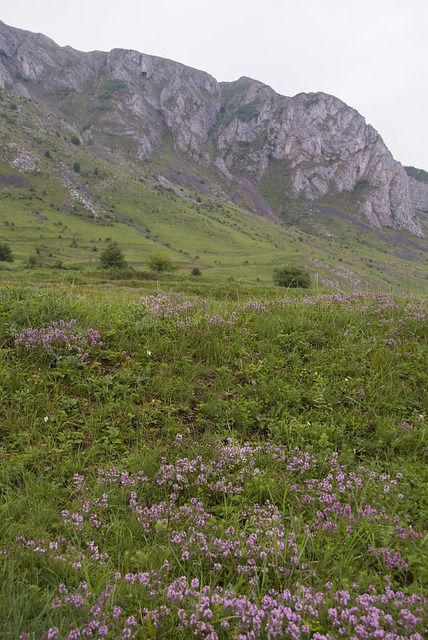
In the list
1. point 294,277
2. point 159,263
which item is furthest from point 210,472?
point 159,263

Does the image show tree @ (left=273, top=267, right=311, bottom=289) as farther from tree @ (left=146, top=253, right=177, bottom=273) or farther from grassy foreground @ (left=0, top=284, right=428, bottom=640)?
grassy foreground @ (left=0, top=284, right=428, bottom=640)

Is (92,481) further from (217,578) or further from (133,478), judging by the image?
(217,578)

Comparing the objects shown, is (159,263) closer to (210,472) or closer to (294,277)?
(294,277)

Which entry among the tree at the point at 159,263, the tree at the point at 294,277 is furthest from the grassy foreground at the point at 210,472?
the tree at the point at 159,263

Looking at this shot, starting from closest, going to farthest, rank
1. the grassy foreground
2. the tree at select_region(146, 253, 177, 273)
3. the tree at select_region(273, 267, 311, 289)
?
the grassy foreground
the tree at select_region(273, 267, 311, 289)
the tree at select_region(146, 253, 177, 273)

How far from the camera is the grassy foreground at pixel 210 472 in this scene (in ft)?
8.07

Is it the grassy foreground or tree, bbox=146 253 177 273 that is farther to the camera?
tree, bbox=146 253 177 273

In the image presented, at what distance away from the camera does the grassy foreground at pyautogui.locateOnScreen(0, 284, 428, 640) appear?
246 centimetres

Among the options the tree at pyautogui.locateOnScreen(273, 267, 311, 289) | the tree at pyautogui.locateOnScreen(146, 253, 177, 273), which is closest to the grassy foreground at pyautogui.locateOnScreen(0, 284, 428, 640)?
the tree at pyautogui.locateOnScreen(273, 267, 311, 289)

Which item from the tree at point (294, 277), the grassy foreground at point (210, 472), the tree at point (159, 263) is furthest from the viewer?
the tree at point (159, 263)

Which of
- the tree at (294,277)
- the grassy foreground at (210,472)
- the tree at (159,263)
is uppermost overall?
the grassy foreground at (210,472)

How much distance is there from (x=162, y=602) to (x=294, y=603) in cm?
89

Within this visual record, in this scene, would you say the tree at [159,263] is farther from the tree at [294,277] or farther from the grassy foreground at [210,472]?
the grassy foreground at [210,472]

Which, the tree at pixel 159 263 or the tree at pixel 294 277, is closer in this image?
the tree at pixel 294 277
